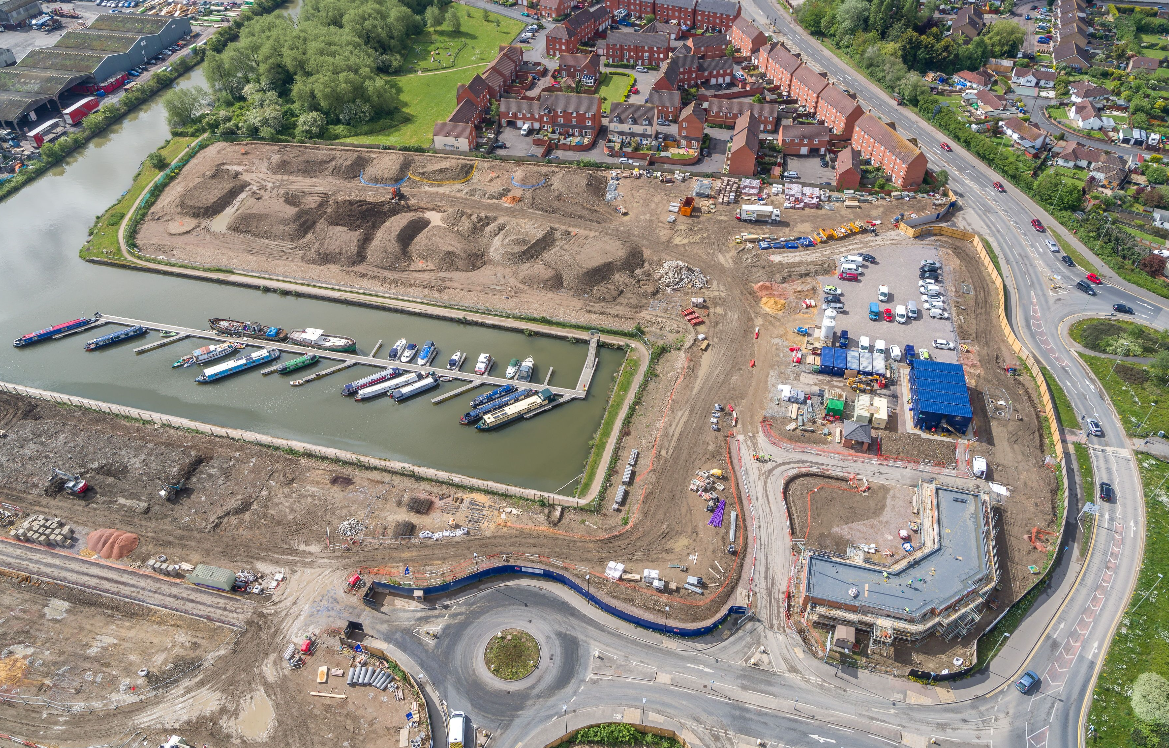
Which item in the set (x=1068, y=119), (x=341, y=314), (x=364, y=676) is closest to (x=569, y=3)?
(x=1068, y=119)

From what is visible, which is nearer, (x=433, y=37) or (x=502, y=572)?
(x=502, y=572)

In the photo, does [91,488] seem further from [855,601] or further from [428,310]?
[855,601]

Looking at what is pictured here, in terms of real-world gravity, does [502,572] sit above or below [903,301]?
below

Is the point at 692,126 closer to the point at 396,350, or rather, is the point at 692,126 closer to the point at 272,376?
the point at 396,350

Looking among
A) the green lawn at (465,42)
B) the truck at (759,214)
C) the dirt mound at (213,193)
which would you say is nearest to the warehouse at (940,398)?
the truck at (759,214)

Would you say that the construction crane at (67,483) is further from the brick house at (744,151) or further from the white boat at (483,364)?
the brick house at (744,151)

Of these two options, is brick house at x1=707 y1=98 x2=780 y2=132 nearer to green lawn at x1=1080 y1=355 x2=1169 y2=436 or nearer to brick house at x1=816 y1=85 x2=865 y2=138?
brick house at x1=816 y1=85 x2=865 y2=138

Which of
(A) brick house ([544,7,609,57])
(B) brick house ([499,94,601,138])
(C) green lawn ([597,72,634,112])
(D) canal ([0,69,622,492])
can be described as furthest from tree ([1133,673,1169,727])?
(A) brick house ([544,7,609,57])
